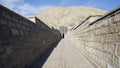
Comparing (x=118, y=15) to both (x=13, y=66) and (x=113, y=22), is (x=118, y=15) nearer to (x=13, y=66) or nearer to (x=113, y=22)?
(x=113, y=22)

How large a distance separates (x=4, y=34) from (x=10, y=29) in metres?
0.41

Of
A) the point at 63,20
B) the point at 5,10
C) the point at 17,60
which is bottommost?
the point at 17,60

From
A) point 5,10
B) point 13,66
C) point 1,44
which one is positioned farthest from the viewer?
point 13,66

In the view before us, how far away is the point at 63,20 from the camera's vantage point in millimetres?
91312

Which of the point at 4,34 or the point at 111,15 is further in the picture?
the point at 111,15

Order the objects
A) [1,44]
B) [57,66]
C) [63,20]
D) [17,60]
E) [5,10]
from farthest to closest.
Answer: [63,20]
[57,66]
[17,60]
[5,10]
[1,44]

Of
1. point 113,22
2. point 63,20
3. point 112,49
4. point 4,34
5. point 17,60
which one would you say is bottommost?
point 17,60

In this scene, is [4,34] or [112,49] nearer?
[4,34]

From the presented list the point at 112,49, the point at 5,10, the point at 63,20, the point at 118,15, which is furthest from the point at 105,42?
the point at 63,20

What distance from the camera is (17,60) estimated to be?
425cm

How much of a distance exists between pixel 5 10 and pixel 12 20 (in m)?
0.47

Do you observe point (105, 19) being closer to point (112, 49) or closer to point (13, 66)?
point (112, 49)

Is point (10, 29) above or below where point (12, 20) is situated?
below

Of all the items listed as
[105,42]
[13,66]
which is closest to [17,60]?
[13,66]
